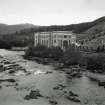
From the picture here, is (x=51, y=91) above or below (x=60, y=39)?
below

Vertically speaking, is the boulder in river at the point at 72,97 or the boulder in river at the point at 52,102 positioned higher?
the boulder in river at the point at 72,97

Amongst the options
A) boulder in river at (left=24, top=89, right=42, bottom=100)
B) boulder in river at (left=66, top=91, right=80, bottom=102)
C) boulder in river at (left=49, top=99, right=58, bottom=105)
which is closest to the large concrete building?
boulder in river at (left=24, top=89, right=42, bottom=100)

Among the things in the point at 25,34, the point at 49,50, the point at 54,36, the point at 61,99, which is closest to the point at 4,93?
the point at 61,99

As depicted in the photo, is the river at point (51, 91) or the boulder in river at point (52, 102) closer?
the boulder in river at point (52, 102)

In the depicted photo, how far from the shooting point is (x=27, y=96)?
85.9 ft

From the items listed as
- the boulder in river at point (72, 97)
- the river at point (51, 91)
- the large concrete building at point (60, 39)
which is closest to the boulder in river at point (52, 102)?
the river at point (51, 91)

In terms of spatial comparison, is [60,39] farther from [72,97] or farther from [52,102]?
[52,102]

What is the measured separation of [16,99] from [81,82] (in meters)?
15.2

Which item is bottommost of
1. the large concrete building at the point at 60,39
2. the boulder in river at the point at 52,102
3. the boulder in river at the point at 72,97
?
the boulder in river at the point at 52,102

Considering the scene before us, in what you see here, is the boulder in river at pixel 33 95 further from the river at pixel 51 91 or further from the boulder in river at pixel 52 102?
the boulder in river at pixel 52 102

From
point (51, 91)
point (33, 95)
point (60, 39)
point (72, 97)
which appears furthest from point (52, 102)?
point (60, 39)

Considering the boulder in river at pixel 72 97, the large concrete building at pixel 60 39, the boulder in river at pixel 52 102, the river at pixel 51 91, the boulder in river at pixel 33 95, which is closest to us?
the boulder in river at pixel 52 102

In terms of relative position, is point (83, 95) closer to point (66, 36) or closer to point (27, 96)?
point (27, 96)

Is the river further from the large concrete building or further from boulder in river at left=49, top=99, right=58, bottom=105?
the large concrete building
